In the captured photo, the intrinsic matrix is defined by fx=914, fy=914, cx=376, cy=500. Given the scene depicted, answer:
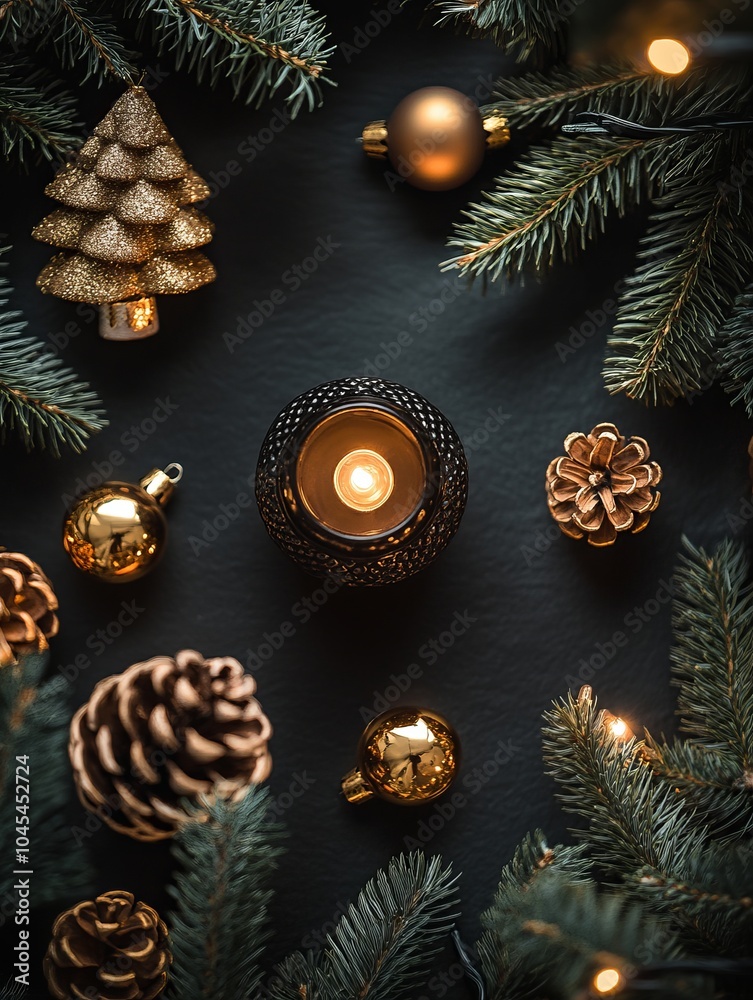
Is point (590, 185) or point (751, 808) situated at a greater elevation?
point (590, 185)

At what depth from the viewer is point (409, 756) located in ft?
2.85

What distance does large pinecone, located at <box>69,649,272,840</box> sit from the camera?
81cm

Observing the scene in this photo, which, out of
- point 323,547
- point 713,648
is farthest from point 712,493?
point 323,547

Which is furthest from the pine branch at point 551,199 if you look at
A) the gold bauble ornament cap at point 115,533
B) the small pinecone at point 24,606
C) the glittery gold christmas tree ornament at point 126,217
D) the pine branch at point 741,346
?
the small pinecone at point 24,606

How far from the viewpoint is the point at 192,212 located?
91 cm

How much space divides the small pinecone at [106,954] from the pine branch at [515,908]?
295mm

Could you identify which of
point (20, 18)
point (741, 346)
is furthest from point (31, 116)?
point (741, 346)

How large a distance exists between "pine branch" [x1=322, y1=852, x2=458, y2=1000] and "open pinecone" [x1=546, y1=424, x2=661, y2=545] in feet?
1.22

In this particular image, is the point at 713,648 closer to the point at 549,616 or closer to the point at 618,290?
the point at 549,616

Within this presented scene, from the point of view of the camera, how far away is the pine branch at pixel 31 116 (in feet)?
2.93

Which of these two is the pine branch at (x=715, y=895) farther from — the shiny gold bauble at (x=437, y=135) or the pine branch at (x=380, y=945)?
the shiny gold bauble at (x=437, y=135)

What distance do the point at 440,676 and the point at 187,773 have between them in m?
0.29

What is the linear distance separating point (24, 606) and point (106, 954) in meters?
0.33

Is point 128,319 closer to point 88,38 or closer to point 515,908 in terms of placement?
point 88,38
